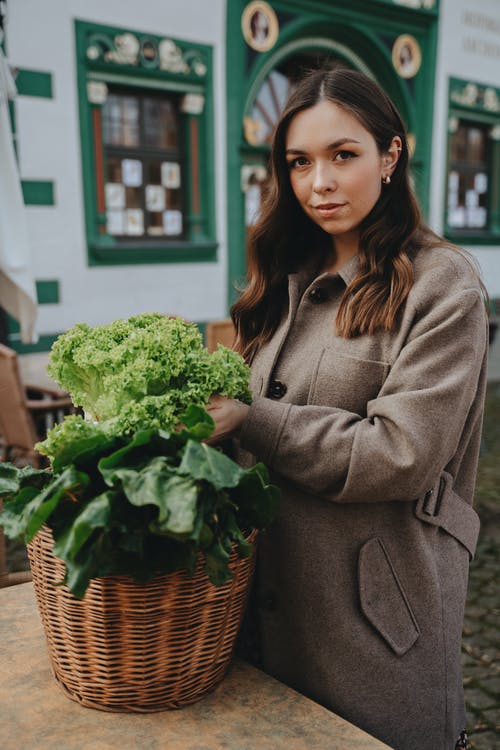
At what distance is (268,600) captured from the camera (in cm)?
150

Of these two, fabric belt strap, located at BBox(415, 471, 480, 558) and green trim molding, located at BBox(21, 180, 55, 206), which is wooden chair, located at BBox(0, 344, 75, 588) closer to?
green trim molding, located at BBox(21, 180, 55, 206)

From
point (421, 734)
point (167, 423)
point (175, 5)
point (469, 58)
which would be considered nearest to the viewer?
point (167, 423)

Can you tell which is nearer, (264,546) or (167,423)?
(167,423)

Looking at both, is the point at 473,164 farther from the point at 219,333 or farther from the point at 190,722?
the point at 190,722

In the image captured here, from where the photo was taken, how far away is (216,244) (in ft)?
26.6

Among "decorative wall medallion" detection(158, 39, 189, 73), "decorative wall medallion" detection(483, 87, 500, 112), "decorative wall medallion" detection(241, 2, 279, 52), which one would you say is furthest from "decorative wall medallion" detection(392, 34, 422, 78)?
"decorative wall medallion" detection(158, 39, 189, 73)

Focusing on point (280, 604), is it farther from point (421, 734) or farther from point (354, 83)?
point (354, 83)

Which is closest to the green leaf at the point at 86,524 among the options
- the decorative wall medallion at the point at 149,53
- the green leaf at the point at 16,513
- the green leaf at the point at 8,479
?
the green leaf at the point at 16,513

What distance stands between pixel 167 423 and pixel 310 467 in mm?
293

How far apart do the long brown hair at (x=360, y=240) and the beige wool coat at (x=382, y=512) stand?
2.0 inches

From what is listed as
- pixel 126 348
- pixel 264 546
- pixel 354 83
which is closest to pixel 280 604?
pixel 264 546

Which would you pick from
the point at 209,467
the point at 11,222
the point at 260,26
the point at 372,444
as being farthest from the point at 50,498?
the point at 260,26

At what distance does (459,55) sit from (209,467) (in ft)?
36.0

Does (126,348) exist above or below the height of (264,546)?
above
